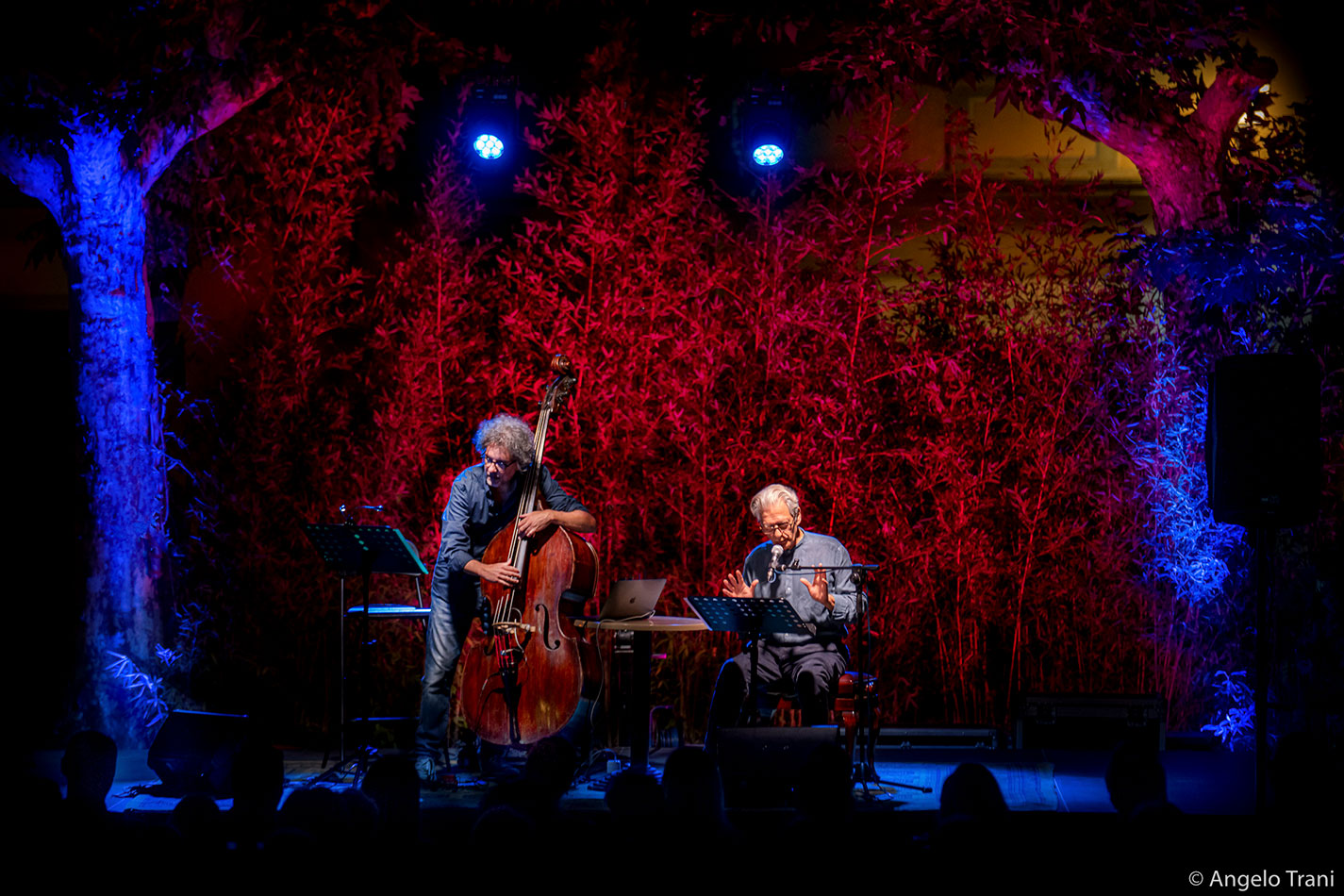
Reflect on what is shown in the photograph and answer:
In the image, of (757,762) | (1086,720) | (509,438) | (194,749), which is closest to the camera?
(757,762)

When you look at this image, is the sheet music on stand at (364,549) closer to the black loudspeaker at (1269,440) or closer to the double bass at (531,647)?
the double bass at (531,647)

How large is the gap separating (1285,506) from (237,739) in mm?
3882

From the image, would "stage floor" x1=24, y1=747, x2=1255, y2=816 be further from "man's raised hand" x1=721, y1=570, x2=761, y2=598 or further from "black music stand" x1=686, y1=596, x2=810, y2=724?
"man's raised hand" x1=721, y1=570, x2=761, y2=598

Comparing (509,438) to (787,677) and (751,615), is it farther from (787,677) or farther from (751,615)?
(787,677)

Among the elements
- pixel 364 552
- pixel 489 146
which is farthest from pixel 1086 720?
pixel 489 146

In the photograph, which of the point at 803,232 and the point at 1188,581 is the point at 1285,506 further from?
the point at 803,232

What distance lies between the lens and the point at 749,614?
432 cm

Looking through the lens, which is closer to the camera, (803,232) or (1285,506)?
(1285,506)

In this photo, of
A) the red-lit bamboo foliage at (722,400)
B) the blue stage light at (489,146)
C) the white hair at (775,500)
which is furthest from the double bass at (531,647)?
the blue stage light at (489,146)

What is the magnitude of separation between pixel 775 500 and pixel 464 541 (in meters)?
1.27

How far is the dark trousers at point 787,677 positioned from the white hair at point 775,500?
556 millimetres

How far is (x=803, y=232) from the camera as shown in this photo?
597 centimetres

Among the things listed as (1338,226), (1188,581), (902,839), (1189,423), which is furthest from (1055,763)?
(902,839)

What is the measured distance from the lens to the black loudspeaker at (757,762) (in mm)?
4098
